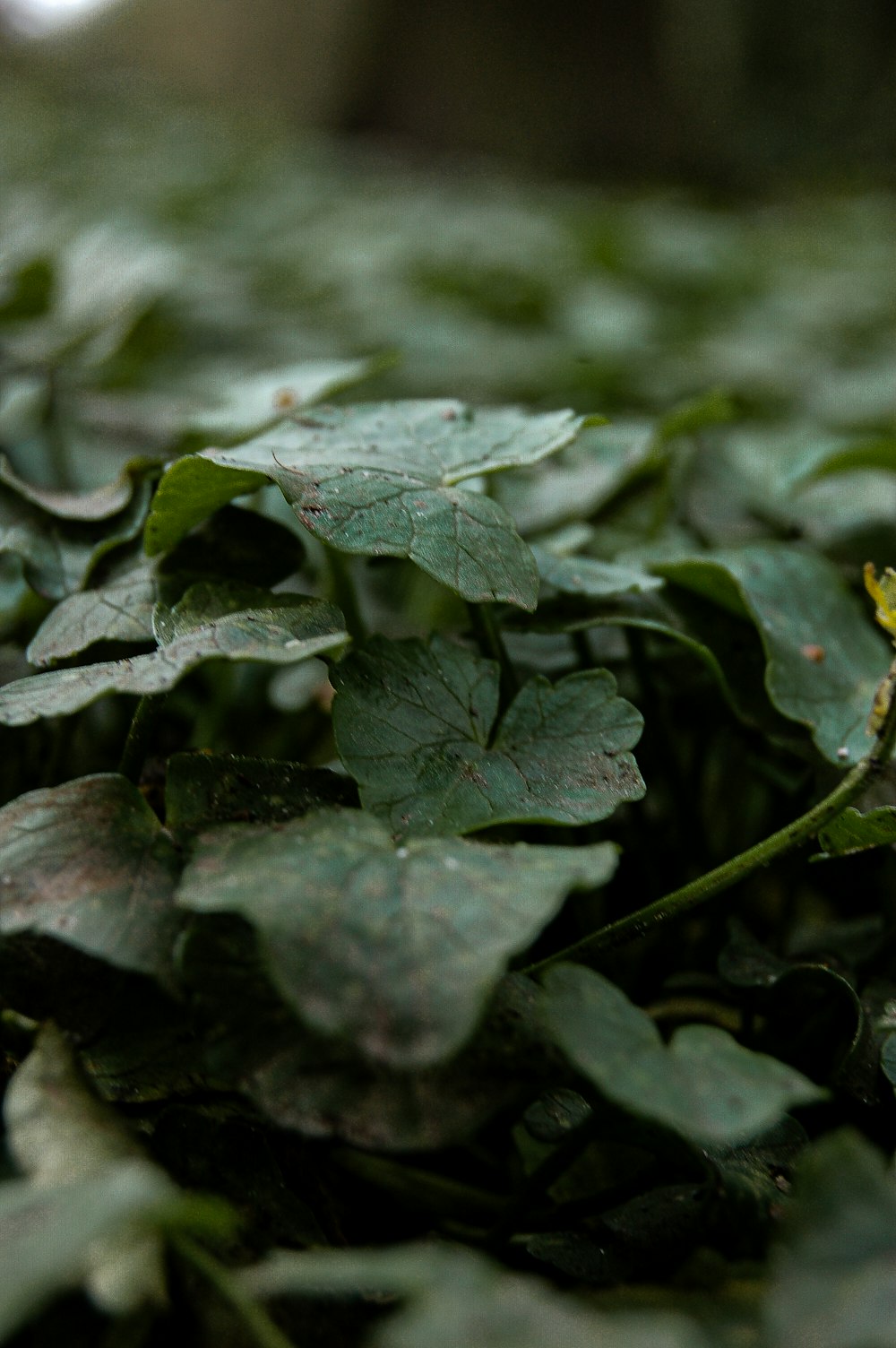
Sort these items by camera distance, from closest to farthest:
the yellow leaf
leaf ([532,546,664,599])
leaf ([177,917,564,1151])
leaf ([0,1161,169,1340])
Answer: leaf ([0,1161,169,1340]), leaf ([177,917,564,1151]), the yellow leaf, leaf ([532,546,664,599])

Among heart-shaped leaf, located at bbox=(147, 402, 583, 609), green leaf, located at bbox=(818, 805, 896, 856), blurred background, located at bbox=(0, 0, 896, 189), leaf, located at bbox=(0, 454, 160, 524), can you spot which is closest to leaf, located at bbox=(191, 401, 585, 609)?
heart-shaped leaf, located at bbox=(147, 402, 583, 609)

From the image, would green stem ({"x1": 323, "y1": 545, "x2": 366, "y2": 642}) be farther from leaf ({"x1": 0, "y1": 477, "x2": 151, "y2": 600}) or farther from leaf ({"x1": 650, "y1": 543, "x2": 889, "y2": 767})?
leaf ({"x1": 650, "y1": 543, "x2": 889, "y2": 767})

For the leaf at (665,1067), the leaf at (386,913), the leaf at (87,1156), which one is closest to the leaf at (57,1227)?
the leaf at (87,1156)

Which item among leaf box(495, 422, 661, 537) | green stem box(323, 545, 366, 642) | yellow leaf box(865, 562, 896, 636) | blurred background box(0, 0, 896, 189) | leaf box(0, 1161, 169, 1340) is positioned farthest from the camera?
blurred background box(0, 0, 896, 189)

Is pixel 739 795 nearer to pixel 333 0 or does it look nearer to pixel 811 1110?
pixel 811 1110

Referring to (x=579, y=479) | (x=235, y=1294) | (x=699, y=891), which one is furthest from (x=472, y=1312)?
(x=579, y=479)

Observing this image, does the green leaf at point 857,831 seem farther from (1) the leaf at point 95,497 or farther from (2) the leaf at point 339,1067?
(1) the leaf at point 95,497
